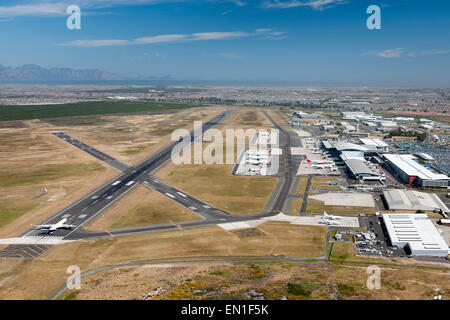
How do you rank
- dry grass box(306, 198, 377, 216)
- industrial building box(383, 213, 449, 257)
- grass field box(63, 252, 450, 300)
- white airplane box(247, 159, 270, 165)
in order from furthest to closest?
white airplane box(247, 159, 270, 165) < dry grass box(306, 198, 377, 216) < industrial building box(383, 213, 449, 257) < grass field box(63, 252, 450, 300)

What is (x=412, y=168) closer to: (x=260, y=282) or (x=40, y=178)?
(x=260, y=282)

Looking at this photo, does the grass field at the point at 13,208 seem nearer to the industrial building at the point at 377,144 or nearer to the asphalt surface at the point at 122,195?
the asphalt surface at the point at 122,195

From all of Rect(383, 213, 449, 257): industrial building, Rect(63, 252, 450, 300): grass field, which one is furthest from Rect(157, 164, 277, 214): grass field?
Rect(383, 213, 449, 257): industrial building

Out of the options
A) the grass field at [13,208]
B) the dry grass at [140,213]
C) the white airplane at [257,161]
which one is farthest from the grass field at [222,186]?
the grass field at [13,208]

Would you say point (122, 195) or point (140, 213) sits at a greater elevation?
point (122, 195)

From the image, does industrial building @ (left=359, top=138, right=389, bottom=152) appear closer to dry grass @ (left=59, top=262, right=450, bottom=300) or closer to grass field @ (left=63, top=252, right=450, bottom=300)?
grass field @ (left=63, top=252, right=450, bottom=300)

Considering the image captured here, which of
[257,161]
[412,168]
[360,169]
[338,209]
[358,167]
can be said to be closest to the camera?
[338,209]

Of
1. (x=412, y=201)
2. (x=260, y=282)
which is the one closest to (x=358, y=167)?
(x=412, y=201)
